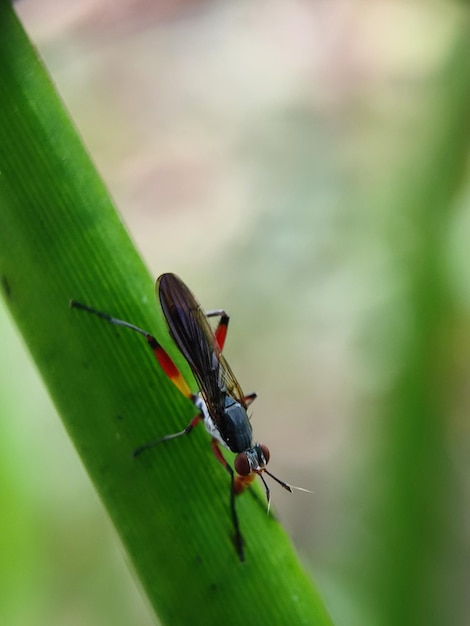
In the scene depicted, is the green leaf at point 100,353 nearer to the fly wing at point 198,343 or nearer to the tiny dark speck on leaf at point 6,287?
the tiny dark speck on leaf at point 6,287

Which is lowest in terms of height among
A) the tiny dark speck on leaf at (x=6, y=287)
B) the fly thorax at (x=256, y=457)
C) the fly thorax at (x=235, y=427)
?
the fly thorax at (x=256, y=457)

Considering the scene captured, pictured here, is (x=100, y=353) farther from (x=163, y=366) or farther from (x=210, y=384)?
(x=210, y=384)

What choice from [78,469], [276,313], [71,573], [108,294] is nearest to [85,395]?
[108,294]

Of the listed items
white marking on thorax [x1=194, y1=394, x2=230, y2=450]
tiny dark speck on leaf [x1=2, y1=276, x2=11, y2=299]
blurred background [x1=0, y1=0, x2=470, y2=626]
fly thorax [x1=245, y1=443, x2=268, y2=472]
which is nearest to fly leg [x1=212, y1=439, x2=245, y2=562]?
white marking on thorax [x1=194, y1=394, x2=230, y2=450]

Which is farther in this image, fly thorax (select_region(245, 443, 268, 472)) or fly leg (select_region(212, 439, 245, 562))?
fly thorax (select_region(245, 443, 268, 472))

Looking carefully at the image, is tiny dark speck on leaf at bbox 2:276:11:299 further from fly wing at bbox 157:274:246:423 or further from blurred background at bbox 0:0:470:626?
blurred background at bbox 0:0:470:626

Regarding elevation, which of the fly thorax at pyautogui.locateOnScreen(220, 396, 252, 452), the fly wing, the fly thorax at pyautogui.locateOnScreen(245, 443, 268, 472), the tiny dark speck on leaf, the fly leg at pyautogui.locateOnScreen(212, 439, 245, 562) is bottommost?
the fly thorax at pyautogui.locateOnScreen(245, 443, 268, 472)

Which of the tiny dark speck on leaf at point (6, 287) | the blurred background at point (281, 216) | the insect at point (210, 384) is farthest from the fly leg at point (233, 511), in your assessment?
the blurred background at point (281, 216)

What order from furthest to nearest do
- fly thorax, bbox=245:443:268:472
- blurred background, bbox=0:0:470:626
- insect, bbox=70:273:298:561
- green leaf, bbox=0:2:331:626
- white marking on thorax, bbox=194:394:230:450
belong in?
blurred background, bbox=0:0:470:626 → fly thorax, bbox=245:443:268:472 → white marking on thorax, bbox=194:394:230:450 → insect, bbox=70:273:298:561 → green leaf, bbox=0:2:331:626
